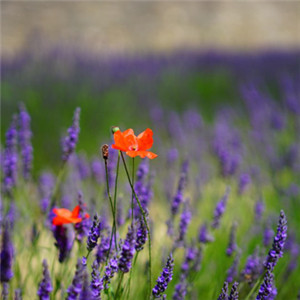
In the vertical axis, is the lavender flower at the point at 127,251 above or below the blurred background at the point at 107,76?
below

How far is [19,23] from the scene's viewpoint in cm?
1227

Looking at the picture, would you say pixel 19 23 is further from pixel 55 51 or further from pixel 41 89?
pixel 41 89

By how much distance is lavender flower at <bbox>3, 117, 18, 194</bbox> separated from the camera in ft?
6.10

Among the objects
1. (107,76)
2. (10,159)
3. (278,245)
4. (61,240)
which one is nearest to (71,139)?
(10,159)

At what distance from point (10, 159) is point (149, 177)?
587 mm

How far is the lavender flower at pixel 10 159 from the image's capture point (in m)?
1.86

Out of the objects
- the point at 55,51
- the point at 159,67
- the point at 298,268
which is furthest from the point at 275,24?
the point at 298,268

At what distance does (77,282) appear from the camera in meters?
0.94

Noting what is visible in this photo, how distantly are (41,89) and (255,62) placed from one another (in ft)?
13.3

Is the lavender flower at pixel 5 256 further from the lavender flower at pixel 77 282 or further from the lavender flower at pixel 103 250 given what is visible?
the lavender flower at pixel 103 250

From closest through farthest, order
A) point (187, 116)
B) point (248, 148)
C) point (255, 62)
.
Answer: point (248, 148) < point (187, 116) < point (255, 62)

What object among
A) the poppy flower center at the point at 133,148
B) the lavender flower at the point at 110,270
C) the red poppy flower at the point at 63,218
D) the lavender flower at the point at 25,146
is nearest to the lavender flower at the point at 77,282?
the lavender flower at the point at 110,270

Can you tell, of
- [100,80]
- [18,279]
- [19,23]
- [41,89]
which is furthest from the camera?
[19,23]

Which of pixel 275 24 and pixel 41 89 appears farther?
pixel 275 24
